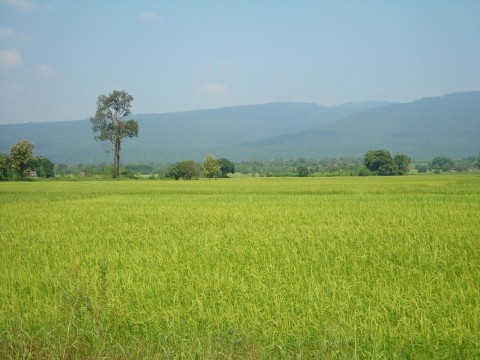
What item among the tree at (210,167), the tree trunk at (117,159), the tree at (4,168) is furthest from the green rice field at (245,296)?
the tree at (210,167)

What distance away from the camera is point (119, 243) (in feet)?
34.9

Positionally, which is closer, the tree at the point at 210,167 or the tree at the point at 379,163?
the tree at the point at 210,167

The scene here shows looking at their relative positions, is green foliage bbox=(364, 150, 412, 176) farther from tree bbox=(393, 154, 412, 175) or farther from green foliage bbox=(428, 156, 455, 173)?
green foliage bbox=(428, 156, 455, 173)

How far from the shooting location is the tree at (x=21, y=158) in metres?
64.9

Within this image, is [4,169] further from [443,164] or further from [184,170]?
[443,164]

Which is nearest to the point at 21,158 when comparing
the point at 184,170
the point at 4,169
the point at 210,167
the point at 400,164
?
the point at 4,169

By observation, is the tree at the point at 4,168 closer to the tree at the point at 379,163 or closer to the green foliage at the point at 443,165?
the tree at the point at 379,163

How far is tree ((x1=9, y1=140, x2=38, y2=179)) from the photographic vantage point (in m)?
64.9

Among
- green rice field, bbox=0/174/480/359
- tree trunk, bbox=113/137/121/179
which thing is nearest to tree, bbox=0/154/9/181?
tree trunk, bbox=113/137/121/179

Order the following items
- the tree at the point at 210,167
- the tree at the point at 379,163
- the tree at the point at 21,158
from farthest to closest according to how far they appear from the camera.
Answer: the tree at the point at 379,163 → the tree at the point at 210,167 → the tree at the point at 21,158

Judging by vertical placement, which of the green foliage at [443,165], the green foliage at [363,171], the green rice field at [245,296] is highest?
the green foliage at [443,165]

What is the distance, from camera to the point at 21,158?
65125 mm

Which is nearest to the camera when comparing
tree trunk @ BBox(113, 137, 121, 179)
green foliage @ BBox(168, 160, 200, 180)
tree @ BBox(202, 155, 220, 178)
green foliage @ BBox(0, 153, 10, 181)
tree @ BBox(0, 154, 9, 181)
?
tree @ BBox(0, 154, 9, 181)

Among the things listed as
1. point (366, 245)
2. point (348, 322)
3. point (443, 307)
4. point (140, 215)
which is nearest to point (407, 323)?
point (348, 322)
